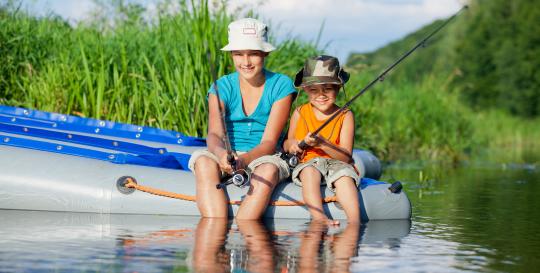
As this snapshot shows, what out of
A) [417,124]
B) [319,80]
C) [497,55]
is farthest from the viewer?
[497,55]

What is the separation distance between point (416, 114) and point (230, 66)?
19.2ft

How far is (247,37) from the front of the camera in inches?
255

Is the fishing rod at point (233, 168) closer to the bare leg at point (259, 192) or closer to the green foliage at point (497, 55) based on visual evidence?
the bare leg at point (259, 192)

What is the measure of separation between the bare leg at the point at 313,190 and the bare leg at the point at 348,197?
0.37ft

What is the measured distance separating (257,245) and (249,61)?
1.64 metres

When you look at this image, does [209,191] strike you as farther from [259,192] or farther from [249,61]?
[249,61]

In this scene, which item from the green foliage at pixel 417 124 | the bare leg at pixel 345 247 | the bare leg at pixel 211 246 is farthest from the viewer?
the green foliage at pixel 417 124

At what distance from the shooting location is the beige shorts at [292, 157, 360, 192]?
631 cm

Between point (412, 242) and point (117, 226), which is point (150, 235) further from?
point (412, 242)

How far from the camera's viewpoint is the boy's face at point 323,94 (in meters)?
6.51

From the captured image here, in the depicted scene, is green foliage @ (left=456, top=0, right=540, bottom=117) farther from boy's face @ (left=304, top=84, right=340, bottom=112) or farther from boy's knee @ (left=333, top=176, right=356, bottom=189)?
boy's knee @ (left=333, top=176, right=356, bottom=189)

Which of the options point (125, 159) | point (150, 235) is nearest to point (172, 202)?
point (125, 159)

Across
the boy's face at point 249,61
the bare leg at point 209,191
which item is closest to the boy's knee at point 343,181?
the bare leg at point 209,191

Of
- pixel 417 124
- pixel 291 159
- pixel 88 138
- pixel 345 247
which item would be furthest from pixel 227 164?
pixel 417 124
